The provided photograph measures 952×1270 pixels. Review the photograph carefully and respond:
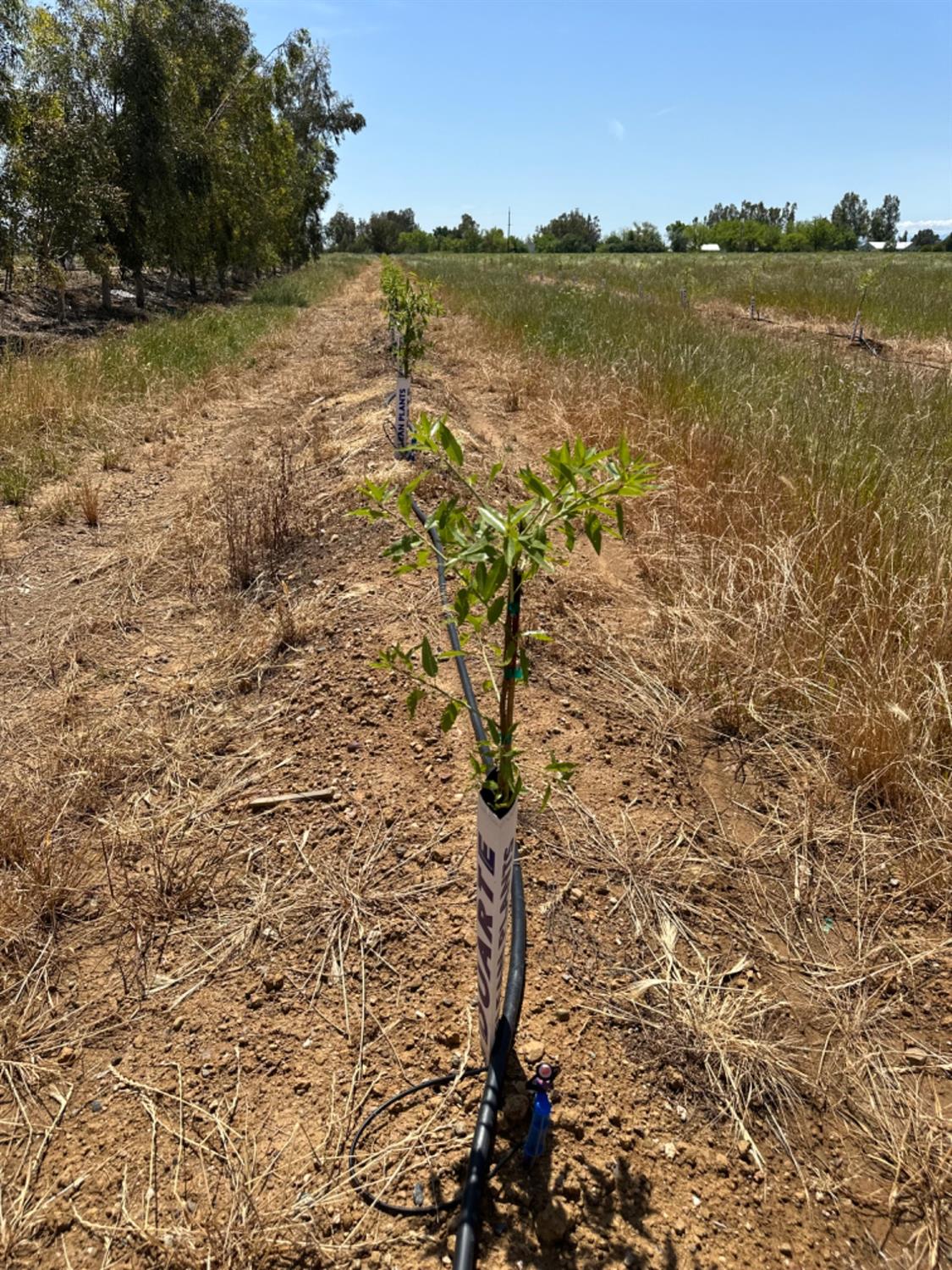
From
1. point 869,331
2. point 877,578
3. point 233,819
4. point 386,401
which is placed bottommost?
point 233,819

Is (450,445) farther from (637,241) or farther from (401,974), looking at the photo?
(637,241)

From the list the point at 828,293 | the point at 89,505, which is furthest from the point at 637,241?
the point at 89,505

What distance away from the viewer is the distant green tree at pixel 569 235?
3088 inches

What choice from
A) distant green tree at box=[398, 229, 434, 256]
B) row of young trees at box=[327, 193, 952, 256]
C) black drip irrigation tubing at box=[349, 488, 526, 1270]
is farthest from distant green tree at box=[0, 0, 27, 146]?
distant green tree at box=[398, 229, 434, 256]

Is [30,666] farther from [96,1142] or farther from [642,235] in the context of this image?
[642,235]

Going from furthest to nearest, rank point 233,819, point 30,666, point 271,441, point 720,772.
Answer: point 271,441, point 30,666, point 720,772, point 233,819

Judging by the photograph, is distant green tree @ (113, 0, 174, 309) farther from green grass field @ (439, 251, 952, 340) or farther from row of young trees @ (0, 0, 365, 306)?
green grass field @ (439, 251, 952, 340)

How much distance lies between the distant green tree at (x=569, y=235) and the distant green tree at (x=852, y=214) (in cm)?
3694

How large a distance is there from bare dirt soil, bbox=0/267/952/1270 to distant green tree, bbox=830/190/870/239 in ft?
393

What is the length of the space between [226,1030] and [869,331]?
16.1m

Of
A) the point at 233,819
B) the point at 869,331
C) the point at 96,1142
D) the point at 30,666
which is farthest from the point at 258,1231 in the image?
the point at 869,331

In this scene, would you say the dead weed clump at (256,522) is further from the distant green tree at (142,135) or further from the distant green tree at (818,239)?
the distant green tree at (818,239)

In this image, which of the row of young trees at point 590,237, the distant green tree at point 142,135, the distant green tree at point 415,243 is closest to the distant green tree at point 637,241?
the row of young trees at point 590,237

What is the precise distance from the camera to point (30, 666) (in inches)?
123
